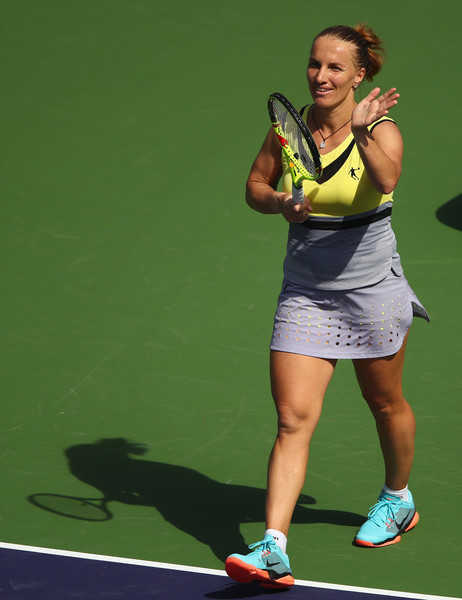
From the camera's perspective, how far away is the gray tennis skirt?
14.7 ft

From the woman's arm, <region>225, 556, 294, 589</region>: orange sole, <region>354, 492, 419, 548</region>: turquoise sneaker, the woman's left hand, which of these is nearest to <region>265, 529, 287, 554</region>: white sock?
<region>225, 556, 294, 589</region>: orange sole

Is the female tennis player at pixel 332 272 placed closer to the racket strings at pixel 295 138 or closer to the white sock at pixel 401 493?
the racket strings at pixel 295 138

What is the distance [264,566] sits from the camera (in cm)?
416

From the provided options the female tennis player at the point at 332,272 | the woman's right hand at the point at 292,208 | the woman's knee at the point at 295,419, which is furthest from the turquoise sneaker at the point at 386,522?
the woman's right hand at the point at 292,208

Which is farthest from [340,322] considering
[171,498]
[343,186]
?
[171,498]

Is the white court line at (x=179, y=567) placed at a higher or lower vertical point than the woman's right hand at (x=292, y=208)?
lower

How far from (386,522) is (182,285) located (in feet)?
10.5

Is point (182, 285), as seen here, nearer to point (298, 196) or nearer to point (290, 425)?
point (290, 425)

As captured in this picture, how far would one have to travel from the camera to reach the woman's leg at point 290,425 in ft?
14.1


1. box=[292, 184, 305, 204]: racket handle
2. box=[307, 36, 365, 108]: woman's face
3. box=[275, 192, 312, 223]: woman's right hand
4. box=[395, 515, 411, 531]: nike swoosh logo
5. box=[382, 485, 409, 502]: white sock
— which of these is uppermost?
box=[307, 36, 365, 108]: woman's face

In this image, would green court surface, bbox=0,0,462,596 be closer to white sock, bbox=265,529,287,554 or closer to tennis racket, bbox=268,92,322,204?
white sock, bbox=265,529,287,554

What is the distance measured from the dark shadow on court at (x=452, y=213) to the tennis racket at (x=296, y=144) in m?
3.98

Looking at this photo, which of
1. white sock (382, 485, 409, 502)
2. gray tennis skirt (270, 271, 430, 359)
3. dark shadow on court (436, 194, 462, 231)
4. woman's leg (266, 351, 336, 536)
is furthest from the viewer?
dark shadow on court (436, 194, 462, 231)

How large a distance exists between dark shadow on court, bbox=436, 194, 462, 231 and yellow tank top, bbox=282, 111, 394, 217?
3927mm
